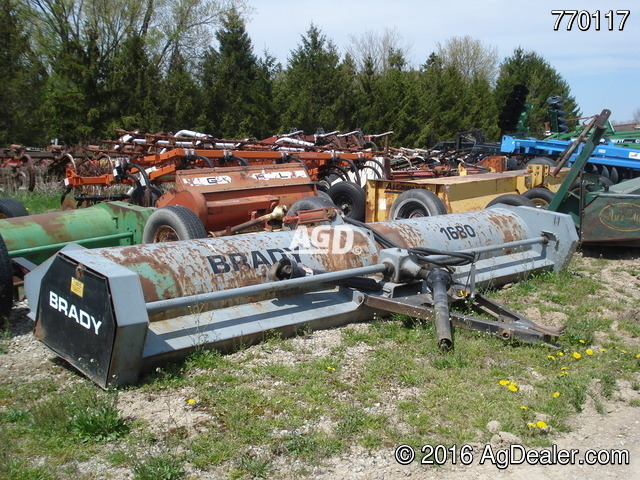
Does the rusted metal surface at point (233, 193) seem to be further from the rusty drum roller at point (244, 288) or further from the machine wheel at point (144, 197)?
the rusty drum roller at point (244, 288)

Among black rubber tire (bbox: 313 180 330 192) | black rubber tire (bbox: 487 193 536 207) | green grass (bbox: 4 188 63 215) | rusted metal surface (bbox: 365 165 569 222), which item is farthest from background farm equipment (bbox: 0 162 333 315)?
green grass (bbox: 4 188 63 215)

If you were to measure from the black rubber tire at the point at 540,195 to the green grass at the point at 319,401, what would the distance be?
470 centimetres

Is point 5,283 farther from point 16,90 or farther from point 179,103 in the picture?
point 179,103

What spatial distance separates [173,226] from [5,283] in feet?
5.17

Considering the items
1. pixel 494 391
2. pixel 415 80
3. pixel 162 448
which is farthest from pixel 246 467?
pixel 415 80

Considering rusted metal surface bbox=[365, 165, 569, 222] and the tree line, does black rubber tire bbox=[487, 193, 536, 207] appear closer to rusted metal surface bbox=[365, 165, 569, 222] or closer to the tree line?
rusted metal surface bbox=[365, 165, 569, 222]

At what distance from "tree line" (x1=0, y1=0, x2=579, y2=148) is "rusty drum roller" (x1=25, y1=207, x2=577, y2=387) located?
55.1 feet

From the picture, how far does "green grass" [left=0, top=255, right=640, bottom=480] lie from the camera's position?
9.79ft

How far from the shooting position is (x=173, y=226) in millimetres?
5762

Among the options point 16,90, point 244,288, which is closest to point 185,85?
point 16,90

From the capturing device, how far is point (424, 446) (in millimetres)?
3064

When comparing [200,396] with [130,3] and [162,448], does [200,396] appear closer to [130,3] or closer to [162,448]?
[162,448]

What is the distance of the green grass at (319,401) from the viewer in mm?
2984

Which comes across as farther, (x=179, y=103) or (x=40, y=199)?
(x=179, y=103)
